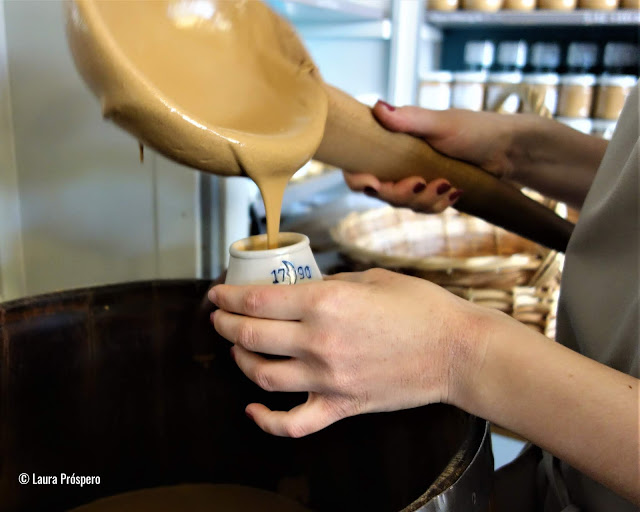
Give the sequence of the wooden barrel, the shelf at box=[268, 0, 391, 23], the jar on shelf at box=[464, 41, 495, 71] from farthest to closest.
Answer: the jar on shelf at box=[464, 41, 495, 71] < the shelf at box=[268, 0, 391, 23] < the wooden barrel

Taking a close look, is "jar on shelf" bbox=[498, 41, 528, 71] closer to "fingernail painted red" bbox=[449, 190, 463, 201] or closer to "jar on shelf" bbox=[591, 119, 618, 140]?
"jar on shelf" bbox=[591, 119, 618, 140]

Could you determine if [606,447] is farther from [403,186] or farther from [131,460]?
[131,460]

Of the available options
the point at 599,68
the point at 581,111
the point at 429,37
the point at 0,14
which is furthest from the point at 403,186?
the point at 599,68

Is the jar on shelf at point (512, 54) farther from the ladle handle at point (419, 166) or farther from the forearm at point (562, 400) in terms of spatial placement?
the forearm at point (562, 400)

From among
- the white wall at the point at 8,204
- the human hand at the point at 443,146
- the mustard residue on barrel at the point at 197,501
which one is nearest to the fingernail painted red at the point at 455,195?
the human hand at the point at 443,146

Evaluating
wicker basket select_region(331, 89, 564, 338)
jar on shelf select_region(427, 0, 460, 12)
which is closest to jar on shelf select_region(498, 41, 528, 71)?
jar on shelf select_region(427, 0, 460, 12)

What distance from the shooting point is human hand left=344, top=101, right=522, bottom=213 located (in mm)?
692

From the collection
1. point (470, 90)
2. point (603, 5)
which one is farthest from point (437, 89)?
point (603, 5)

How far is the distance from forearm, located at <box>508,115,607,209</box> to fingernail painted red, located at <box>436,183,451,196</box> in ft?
0.39

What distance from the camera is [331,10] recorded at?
109cm

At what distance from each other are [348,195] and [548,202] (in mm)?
774

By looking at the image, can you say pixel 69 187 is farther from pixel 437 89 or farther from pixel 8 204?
pixel 437 89

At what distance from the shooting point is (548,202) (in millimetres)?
839

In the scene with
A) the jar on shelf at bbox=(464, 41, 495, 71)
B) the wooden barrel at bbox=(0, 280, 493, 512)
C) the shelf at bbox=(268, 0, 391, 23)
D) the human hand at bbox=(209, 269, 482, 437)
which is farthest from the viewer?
the jar on shelf at bbox=(464, 41, 495, 71)
